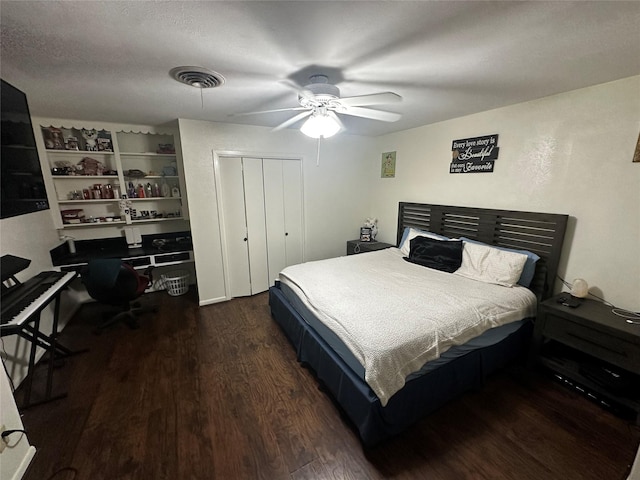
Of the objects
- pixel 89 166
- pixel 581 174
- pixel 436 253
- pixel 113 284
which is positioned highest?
pixel 89 166

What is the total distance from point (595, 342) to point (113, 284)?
410 centimetres

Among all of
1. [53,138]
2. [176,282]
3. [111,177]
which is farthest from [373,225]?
[53,138]

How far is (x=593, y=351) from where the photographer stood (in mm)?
1773

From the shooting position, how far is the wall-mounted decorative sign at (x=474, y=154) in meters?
2.70

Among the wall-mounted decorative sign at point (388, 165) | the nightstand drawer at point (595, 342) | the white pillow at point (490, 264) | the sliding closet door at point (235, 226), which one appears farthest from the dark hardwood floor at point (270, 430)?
the wall-mounted decorative sign at point (388, 165)

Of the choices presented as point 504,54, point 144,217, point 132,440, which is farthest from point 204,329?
point 504,54

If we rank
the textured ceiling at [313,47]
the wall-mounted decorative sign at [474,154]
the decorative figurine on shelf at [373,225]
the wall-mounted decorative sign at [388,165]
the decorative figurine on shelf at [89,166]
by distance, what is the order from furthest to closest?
the decorative figurine on shelf at [373,225] < the wall-mounted decorative sign at [388,165] < the decorative figurine on shelf at [89,166] < the wall-mounted decorative sign at [474,154] < the textured ceiling at [313,47]

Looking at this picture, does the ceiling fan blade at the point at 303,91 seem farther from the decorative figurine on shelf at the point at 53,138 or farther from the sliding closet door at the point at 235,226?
the decorative figurine on shelf at the point at 53,138

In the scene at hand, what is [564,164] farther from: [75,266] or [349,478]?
[75,266]

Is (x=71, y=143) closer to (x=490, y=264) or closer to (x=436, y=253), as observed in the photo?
(x=436, y=253)

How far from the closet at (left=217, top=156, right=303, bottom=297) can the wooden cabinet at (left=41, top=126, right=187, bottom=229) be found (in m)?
0.76

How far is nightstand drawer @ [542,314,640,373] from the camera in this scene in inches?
63.9

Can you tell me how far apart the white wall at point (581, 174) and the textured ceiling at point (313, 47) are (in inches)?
8.5

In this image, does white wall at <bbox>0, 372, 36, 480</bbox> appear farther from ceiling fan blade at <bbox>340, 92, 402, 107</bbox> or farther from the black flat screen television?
ceiling fan blade at <bbox>340, 92, 402, 107</bbox>
